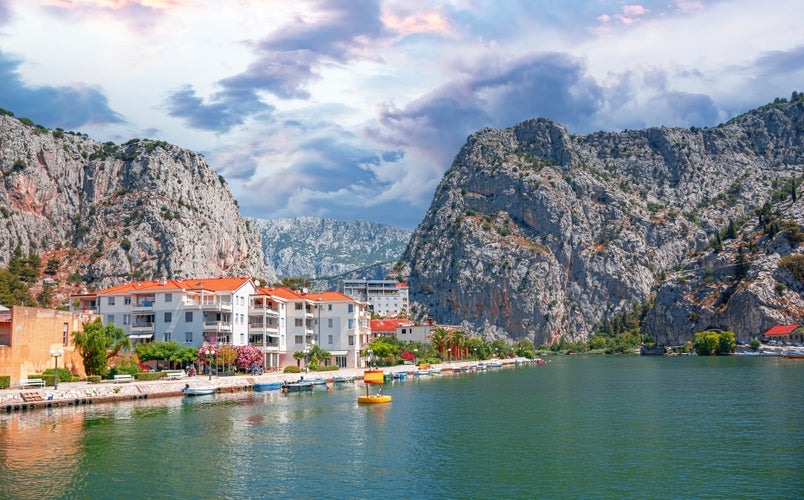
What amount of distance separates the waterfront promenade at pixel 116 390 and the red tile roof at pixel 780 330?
158318mm

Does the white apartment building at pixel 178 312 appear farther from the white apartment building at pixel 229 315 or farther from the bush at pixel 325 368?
the bush at pixel 325 368

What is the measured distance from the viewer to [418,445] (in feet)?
151

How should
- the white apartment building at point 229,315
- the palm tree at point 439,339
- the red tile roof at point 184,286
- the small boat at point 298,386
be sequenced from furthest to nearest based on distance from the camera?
the palm tree at point 439,339 < the red tile roof at point 184,286 < the white apartment building at point 229,315 < the small boat at point 298,386

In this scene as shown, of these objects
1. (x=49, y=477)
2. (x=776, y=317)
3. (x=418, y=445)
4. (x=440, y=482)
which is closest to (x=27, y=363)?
(x=49, y=477)

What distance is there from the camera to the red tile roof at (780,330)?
189625 mm

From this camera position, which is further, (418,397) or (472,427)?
(418,397)

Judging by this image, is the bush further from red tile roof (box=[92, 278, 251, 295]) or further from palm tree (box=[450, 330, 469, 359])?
palm tree (box=[450, 330, 469, 359])

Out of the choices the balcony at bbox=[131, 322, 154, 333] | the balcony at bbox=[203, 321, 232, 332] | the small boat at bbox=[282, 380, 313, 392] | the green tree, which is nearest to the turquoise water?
the green tree

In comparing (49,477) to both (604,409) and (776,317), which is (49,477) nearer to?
(604,409)

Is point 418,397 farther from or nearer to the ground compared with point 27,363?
nearer to the ground

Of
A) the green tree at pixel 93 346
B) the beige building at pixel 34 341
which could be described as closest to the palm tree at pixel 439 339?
the green tree at pixel 93 346

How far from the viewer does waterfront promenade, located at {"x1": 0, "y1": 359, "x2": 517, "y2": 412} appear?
60.1 m

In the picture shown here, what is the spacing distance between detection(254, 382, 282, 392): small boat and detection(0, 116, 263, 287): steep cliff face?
335 feet

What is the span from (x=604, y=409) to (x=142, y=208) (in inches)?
6283
